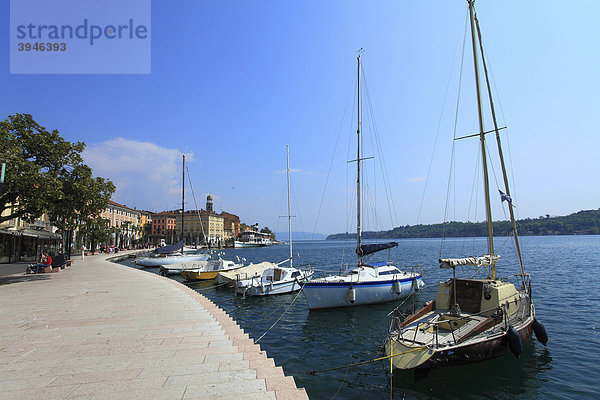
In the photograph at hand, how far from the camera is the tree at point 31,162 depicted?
56.8 feet

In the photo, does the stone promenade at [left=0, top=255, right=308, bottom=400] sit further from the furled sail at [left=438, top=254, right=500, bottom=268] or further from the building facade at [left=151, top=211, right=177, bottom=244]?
the building facade at [left=151, top=211, right=177, bottom=244]

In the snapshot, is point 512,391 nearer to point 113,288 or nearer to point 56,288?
point 113,288

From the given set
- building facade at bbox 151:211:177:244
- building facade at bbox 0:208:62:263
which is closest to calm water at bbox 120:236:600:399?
building facade at bbox 0:208:62:263

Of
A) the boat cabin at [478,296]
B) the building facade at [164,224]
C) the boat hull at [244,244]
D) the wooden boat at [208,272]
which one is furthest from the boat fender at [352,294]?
the boat hull at [244,244]

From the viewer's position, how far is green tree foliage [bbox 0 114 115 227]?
57.4 ft

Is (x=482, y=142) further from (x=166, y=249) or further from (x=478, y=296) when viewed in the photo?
(x=166, y=249)

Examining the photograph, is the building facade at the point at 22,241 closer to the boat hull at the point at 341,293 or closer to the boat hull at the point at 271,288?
the boat hull at the point at 271,288

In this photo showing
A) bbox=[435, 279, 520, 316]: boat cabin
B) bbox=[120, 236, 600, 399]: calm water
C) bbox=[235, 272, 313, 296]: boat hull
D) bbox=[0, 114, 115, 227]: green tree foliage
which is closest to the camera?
bbox=[120, 236, 600, 399]: calm water

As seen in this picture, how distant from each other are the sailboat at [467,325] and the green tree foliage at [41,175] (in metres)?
19.7

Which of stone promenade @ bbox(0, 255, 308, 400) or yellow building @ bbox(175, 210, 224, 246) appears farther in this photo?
yellow building @ bbox(175, 210, 224, 246)

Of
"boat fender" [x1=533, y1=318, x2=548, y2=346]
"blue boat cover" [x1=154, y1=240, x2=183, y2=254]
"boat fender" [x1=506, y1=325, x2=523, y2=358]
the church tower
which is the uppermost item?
the church tower

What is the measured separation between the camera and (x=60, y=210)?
20.8 metres

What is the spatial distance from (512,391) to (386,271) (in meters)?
13.1

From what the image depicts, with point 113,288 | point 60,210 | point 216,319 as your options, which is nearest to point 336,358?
point 216,319
